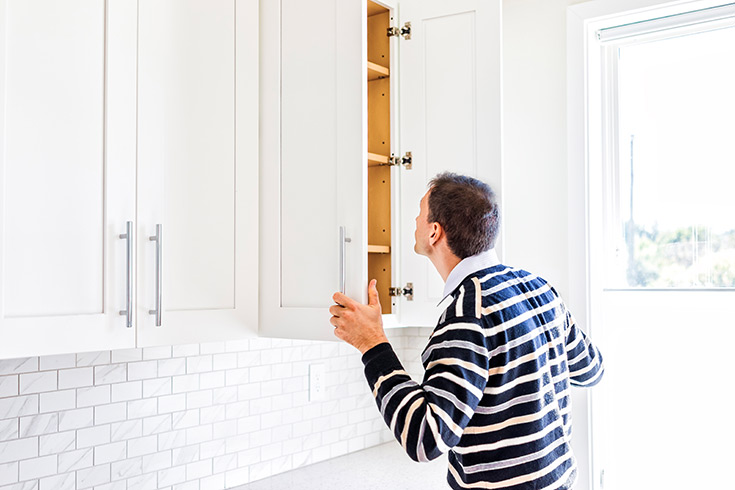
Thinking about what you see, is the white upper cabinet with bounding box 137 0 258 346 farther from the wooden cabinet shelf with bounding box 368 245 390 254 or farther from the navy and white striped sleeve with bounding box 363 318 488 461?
the navy and white striped sleeve with bounding box 363 318 488 461

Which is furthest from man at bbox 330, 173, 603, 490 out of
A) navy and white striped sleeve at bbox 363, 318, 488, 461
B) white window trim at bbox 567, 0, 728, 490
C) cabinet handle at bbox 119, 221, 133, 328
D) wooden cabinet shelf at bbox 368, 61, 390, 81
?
white window trim at bbox 567, 0, 728, 490

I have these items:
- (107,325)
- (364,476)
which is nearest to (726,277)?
(364,476)

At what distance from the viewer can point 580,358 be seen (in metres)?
1.80

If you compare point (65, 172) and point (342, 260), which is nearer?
point (65, 172)

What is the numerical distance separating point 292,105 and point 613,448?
1577 millimetres

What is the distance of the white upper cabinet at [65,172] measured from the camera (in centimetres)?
141

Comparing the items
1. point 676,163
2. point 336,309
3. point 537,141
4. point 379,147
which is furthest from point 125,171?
point 676,163

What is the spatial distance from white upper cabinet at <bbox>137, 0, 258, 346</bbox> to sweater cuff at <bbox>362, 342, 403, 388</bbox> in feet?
1.67

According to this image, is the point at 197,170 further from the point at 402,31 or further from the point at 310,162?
the point at 402,31

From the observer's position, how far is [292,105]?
6.19ft

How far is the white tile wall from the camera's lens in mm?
1694

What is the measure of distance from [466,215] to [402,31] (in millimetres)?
804

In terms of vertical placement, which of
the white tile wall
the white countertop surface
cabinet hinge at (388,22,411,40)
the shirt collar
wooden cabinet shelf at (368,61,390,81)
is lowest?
the white countertop surface

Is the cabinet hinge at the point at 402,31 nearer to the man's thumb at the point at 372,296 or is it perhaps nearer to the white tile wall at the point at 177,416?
the man's thumb at the point at 372,296
